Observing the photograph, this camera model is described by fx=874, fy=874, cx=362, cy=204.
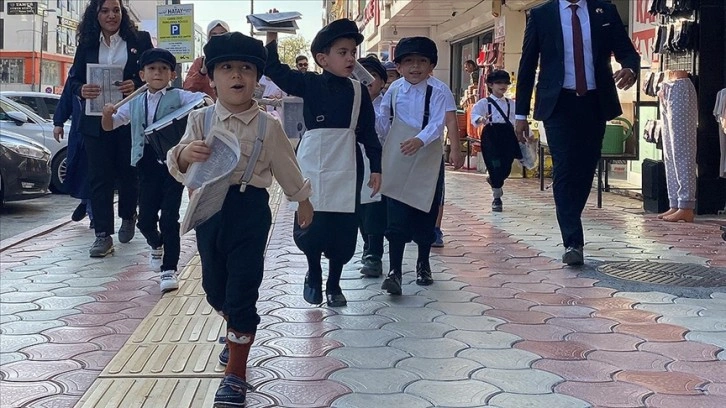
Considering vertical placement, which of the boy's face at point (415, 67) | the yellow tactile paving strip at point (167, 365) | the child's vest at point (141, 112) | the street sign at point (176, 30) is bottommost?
the yellow tactile paving strip at point (167, 365)

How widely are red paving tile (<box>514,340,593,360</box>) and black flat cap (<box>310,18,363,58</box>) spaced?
196 cm

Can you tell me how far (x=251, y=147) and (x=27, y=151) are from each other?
887cm

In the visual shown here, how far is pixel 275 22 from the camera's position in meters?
5.00

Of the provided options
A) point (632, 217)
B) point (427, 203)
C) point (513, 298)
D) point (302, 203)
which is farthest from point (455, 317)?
point (632, 217)

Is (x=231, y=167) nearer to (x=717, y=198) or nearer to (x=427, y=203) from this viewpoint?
(x=427, y=203)

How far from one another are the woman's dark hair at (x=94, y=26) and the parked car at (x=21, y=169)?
465 centimetres

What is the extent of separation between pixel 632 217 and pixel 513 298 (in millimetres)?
4601

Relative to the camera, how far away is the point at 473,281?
610 centimetres

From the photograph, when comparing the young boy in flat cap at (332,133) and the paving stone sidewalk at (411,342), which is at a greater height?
the young boy in flat cap at (332,133)

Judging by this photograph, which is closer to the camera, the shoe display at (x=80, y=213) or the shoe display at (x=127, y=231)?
the shoe display at (x=127, y=231)

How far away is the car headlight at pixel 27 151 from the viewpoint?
11.5 m

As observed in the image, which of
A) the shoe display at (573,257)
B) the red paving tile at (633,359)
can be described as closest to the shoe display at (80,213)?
the shoe display at (573,257)

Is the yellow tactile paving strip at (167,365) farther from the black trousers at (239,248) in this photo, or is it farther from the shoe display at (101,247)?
the shoe display at (101,247)

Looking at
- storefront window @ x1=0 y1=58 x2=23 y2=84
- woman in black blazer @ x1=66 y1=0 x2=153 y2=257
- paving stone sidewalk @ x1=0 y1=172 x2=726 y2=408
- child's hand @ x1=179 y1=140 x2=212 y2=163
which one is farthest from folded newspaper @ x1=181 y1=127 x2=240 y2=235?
storefront window @ x1=0 y1=58 x2=23 y2=84
